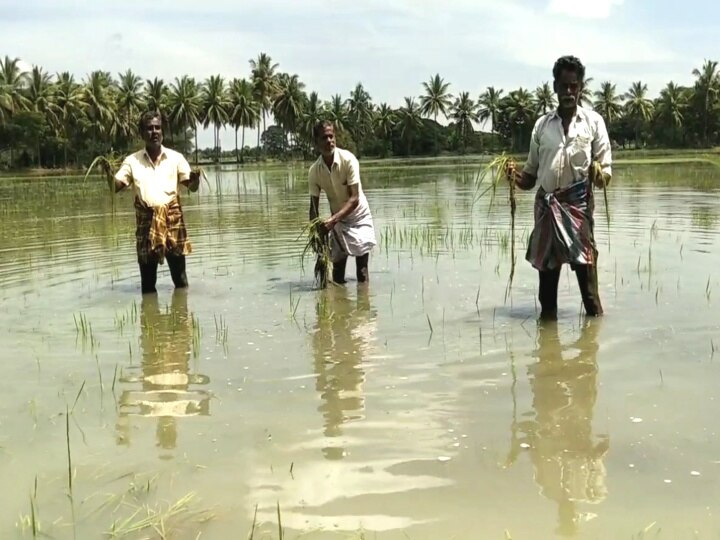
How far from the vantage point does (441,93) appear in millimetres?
82438

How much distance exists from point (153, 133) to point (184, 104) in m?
61.2

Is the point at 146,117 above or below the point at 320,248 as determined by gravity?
above

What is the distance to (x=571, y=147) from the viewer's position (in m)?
4.95

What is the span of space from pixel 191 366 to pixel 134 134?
6544 centimetres

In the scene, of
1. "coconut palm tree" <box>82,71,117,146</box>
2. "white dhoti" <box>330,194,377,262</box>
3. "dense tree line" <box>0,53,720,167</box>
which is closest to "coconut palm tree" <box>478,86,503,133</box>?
"dense tree line" <box>0,53,720,167</box>

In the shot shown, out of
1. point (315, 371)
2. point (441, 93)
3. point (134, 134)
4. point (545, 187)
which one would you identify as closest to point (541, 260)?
point (545, 187)

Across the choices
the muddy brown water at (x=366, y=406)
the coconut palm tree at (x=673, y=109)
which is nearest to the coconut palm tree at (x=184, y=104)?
the coconut palm tree at (x=673, y=109)

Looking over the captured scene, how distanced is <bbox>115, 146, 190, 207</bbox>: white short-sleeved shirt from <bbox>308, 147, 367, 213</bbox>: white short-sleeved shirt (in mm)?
1139

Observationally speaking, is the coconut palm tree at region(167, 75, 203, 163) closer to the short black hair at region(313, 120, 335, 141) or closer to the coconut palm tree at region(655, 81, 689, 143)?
the coconut palm tree at region(655, 81, 689, 143)

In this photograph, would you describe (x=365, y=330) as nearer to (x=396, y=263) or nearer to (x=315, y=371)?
(x=315, y=371)

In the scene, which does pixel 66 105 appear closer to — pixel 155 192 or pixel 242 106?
pixel 242 106

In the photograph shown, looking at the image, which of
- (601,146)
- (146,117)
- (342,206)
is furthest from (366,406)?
(146,117)

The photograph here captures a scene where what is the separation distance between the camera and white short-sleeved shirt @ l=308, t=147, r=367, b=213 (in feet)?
22.1

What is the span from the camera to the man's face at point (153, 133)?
638 cm
